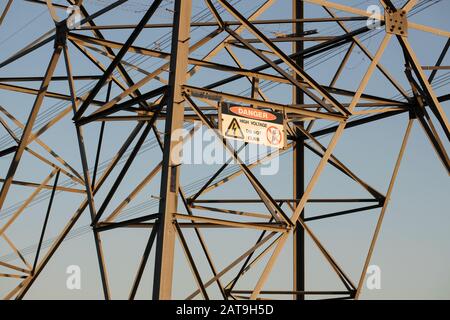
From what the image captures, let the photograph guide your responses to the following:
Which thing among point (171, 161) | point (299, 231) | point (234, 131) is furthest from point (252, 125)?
point (299, 231)

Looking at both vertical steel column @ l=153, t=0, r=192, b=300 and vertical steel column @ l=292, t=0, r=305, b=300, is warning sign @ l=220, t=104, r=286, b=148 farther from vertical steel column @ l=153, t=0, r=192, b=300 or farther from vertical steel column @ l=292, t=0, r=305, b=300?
vertical steel column @ l=292, t=0, r=305, b=300

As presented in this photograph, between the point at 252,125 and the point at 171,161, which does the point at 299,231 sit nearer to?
the point at 252,125

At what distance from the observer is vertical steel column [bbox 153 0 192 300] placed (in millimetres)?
22125

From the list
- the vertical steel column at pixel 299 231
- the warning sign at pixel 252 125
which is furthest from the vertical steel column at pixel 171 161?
the vertical steel column at pixel 299 231

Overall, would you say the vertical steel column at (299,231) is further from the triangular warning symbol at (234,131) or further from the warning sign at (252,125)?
the triangular warning symbol at (234,131)

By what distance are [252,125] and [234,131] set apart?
1.88 feet

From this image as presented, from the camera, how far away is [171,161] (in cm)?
2277

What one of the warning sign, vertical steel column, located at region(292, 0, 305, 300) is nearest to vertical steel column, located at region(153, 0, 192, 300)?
the warning sign

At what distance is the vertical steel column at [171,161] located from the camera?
72.6 ft

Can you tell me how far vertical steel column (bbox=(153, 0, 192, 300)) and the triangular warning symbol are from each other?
1426 mm

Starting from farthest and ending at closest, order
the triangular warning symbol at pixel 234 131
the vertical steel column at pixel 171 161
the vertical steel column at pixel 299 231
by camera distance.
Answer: the vertical steel column at pixel 299 231
the triangular warning symbol at pixel 234 131
the vertical steel column at pixel 171 161

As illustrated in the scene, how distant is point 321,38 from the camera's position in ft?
102

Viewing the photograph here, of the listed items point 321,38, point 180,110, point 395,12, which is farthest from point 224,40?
point 180,110
